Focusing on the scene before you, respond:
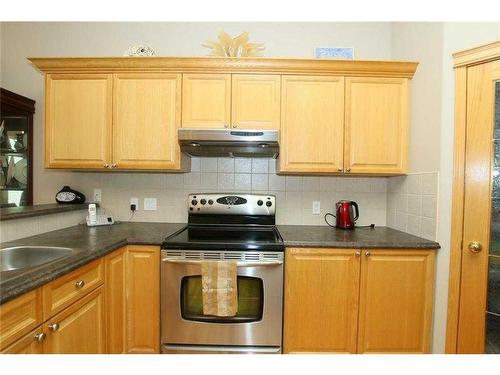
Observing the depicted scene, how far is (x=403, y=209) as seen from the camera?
1.98 m

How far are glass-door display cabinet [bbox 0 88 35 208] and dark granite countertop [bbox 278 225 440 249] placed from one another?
2331 millimetres

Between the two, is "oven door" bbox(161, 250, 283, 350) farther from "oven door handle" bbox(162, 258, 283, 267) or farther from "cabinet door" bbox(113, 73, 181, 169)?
"cabinet door" bbox(113, 73, 181, 169)

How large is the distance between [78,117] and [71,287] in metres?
1.34

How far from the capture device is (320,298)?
5.22 ft

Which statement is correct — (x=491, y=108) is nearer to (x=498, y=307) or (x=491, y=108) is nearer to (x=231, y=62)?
(x=498, y=307)

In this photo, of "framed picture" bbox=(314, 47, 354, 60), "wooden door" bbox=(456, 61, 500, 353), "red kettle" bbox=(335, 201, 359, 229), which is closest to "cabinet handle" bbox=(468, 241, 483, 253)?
"wooden door" bbox=(456, 61, 500, 353)

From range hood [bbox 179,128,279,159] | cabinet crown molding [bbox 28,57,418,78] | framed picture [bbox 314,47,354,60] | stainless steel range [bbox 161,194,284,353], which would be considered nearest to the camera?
stainless steel range [bbox 161,194,284,353]

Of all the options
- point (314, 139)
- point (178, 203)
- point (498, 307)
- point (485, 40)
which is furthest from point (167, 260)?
point (485, 40)

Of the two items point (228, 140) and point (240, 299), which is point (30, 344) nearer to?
point (240, 299)

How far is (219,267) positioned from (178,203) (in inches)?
37.0

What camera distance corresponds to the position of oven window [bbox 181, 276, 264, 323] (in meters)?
1.58

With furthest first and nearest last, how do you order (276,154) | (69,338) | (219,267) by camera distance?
(276,154)
(219,267)
(69,338)

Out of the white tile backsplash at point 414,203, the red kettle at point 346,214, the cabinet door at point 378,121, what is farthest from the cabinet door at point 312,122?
the white tile backsplash at point 414,203

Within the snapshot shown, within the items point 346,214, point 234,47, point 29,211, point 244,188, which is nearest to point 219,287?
point 244,188
